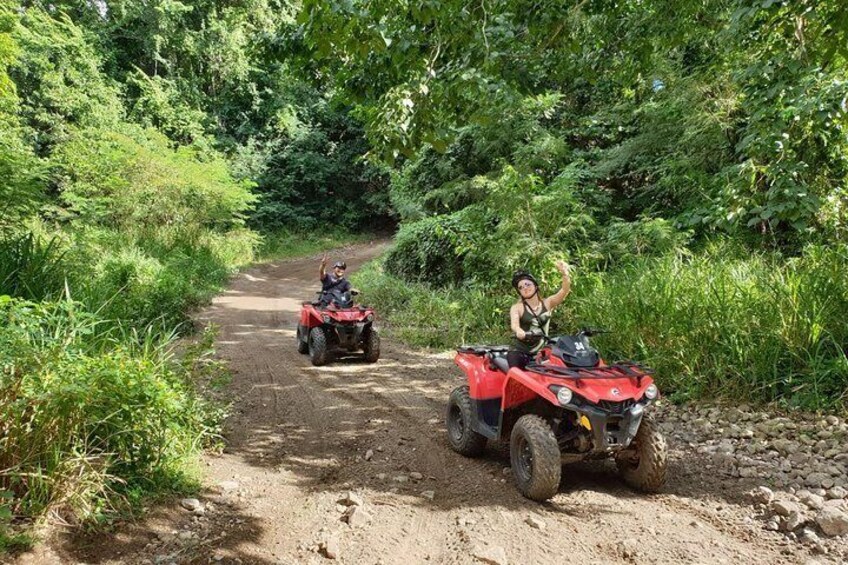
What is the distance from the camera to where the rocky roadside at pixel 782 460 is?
320 centimetres

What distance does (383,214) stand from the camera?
33.8 m

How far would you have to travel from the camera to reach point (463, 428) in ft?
14.9

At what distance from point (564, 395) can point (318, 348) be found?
4.90 metres

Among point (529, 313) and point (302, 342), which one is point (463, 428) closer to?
point (529, 313)

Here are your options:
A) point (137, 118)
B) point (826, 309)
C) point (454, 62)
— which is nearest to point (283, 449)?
point (454, 62)

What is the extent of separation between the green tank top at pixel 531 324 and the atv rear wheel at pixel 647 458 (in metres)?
1.10

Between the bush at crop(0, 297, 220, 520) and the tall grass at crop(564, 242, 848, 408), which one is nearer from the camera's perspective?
the bush at crop(0, 297, 220, 520)

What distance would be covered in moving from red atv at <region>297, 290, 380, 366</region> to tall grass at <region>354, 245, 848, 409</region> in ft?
8.78

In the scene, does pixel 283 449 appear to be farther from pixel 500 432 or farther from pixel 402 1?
pixel 402 1

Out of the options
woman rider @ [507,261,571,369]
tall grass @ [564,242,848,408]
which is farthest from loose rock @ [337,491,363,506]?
tall grass @ [564,242,848,408]

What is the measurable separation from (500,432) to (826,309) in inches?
133

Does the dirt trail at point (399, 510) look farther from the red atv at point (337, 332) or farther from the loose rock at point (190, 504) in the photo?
the red atv at point (337, 332)

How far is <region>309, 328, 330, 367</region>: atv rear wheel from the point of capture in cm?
779

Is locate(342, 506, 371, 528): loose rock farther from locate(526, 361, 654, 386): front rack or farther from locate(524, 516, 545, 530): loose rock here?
locate(526, 361, 654, 386): front rack
